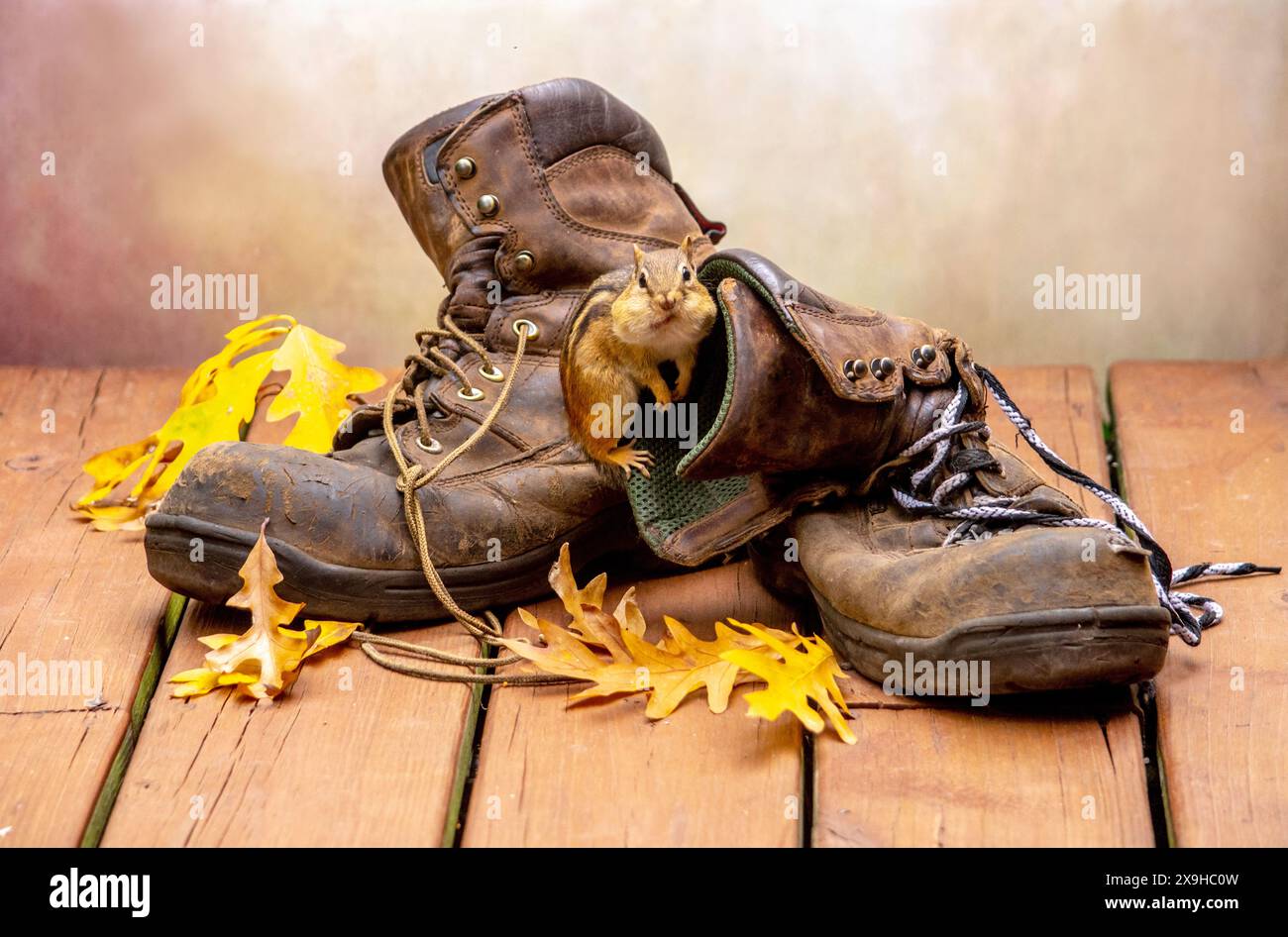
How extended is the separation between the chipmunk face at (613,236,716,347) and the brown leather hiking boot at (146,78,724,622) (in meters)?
0.18

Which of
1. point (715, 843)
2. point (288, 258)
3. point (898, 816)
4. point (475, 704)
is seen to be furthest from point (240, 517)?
point (288, 258)

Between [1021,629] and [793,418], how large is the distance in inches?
12.9

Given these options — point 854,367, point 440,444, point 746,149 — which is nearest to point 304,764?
point 440,444

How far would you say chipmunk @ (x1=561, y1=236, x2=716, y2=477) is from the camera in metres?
1.70

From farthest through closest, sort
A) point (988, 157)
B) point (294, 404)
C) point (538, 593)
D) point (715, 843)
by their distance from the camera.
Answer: point (988, 157)
point (294, 404)
point (538, 593)
point (715, 843)

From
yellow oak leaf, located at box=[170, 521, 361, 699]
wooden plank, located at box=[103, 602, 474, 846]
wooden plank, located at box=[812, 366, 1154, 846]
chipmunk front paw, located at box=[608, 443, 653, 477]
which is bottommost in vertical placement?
wooden plank, located at box=[812, 366, 1154, 846]

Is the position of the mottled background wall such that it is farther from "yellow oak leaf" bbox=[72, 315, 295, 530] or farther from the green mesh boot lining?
the green mesh boot lining

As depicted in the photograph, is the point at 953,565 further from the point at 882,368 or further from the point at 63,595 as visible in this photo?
the point at 63,595

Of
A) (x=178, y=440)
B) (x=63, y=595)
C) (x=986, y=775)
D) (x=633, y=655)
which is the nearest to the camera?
(x=986, y=775)

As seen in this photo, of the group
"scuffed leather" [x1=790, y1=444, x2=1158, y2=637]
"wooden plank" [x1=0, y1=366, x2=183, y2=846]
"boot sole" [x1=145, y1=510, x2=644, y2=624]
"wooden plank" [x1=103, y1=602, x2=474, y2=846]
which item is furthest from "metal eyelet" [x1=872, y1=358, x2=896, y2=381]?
"wooden plank" [x1=0, y1=366, x2=183, y2=846]

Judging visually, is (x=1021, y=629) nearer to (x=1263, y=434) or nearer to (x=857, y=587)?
(x=857, y=587)

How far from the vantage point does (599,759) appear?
148 centimetres

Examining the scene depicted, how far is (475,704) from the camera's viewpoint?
161 cm

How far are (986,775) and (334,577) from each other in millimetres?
748
